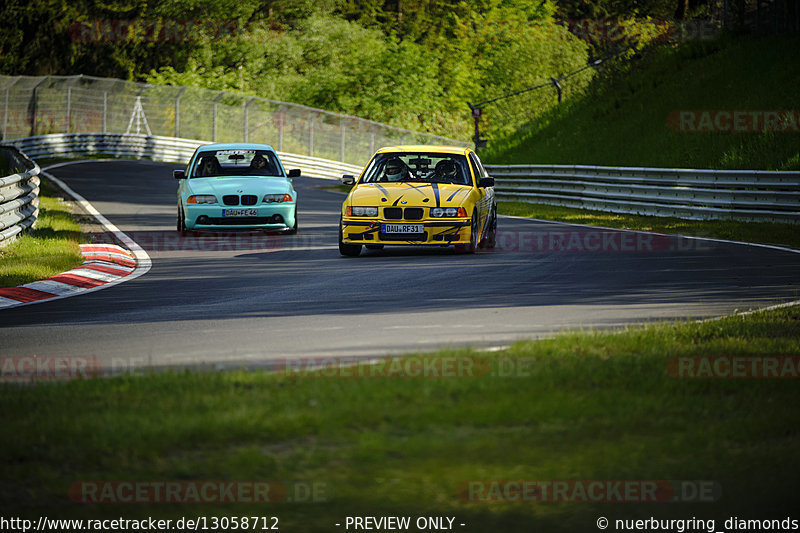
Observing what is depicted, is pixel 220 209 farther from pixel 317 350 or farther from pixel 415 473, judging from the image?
pixel 415 473

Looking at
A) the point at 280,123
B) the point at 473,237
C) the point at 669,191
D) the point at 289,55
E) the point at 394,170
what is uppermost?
the point at 289,55

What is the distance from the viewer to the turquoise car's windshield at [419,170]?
16.6m

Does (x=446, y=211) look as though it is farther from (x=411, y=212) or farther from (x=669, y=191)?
(x=669, y=191)

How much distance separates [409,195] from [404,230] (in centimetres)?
50

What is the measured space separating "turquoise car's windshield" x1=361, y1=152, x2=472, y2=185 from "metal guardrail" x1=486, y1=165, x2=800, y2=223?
710 centimetres

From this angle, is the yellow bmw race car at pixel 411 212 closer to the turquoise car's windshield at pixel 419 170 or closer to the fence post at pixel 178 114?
the turquoise car's windshield at pixel 419 170

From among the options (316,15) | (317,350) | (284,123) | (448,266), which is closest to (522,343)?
(317,350)

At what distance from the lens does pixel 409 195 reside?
1573cm

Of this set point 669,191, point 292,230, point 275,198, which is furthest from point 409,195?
point 669,191

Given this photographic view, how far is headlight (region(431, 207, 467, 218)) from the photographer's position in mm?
15594

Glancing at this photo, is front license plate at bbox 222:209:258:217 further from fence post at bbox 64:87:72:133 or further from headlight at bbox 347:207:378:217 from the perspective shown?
fence post at bbox 64:87:72:133

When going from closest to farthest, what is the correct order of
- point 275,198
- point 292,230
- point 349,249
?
point 349,249 → point 275,198 → point 292,230
